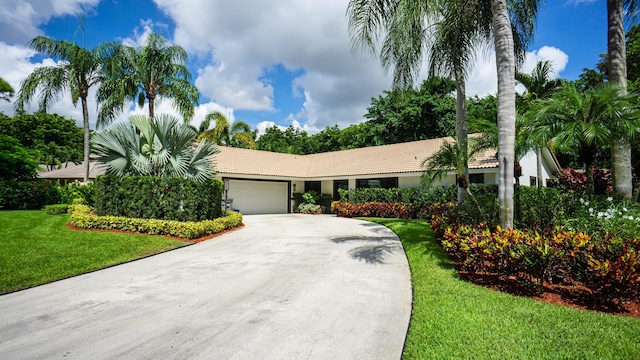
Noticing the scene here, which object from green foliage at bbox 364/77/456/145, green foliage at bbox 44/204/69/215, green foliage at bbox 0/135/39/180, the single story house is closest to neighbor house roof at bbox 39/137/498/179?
the single story house

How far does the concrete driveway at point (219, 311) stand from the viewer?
3574mm

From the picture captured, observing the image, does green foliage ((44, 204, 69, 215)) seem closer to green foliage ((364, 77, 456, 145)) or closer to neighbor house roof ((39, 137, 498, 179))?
neighbor house roof ((39, 137, 498, 179))

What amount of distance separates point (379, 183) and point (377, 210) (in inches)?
107

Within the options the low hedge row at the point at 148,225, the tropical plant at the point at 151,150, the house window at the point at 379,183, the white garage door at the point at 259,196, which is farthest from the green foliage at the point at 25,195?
the house window at the point at 379,183

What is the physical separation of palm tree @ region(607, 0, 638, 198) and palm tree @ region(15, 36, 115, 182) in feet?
71.6

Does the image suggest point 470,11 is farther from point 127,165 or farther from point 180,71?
point 180,71

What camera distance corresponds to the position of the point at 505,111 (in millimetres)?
6988

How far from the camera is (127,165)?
11914 mm

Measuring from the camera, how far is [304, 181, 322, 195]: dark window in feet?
81.1

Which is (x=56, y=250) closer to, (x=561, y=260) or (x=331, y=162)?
(x=561, y=260)

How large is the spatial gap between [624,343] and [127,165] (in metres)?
13.8

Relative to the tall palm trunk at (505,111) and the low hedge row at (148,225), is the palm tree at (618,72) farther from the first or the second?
Result: the low hedge row at (148,225)

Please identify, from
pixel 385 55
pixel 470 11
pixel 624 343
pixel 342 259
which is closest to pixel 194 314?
pixel 342 259

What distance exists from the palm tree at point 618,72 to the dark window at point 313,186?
59.2 feet
